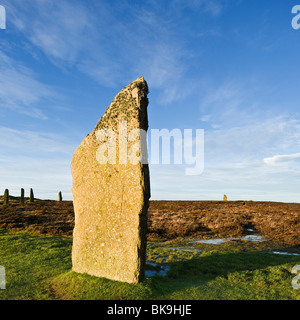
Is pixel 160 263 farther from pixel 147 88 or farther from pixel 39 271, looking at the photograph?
pixel 147 88

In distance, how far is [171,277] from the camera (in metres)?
7.54

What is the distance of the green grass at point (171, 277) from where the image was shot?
20.5ft

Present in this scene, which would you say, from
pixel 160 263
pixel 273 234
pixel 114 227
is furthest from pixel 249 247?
pixel 114 227

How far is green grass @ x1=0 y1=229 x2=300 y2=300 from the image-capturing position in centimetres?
625

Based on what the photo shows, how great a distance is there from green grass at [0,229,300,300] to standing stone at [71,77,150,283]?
1.64 ft

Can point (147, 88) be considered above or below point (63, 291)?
above

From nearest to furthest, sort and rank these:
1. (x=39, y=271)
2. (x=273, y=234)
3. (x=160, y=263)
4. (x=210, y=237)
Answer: (x=39, y=271)
(x=160, y=263)
(x=210, y=237)
(x=273, y=234)

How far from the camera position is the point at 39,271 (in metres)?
8.17

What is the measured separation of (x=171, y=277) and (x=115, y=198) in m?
3.08

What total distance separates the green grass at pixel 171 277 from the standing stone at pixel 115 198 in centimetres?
50

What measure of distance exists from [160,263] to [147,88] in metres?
6.14

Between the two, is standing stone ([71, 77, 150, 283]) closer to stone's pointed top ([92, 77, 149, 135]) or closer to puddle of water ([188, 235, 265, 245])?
stone's pointed top ([92, 77, 149, 135])

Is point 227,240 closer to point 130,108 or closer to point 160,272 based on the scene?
point 160,272

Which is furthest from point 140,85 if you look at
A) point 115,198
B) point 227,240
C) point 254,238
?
point 254,238
